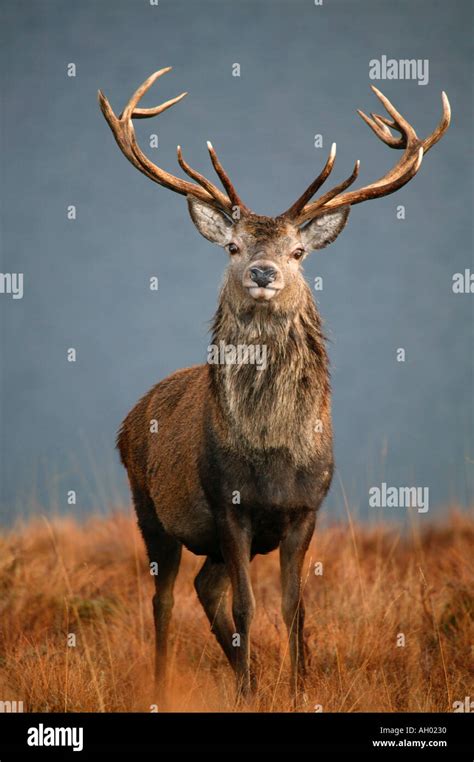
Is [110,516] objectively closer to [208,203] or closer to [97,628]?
[97,628]

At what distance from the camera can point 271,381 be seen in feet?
23.6

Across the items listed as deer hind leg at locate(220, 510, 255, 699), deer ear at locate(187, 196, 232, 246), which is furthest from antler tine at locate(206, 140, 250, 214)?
deer hind leg at locate(220, 510, 255, 699)

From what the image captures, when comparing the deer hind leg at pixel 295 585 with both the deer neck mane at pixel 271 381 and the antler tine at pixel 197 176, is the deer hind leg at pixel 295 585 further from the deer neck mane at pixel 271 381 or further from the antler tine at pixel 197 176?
the antler tine at pixel 197 176

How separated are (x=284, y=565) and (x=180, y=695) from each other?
1011 millimetres

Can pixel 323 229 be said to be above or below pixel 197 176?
below

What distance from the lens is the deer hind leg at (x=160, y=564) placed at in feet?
27.2

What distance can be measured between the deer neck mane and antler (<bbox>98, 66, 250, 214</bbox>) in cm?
57

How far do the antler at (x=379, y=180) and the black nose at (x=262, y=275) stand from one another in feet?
1.82

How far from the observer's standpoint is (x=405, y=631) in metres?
8.38

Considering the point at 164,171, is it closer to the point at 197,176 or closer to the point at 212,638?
the point at 197,176

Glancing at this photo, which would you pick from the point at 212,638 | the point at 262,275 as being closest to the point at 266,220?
the point at 262,275

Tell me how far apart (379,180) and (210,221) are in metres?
1.12

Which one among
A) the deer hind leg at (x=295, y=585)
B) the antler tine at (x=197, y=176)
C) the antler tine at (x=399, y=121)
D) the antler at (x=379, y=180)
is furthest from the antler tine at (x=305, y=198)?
the deer hind leg at (x=295, y=585)
